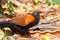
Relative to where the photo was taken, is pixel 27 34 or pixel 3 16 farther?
pixel 3 16

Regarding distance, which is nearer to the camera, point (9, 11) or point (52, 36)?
point (52, 36)

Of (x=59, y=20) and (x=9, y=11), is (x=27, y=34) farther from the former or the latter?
(x=9, y=11)

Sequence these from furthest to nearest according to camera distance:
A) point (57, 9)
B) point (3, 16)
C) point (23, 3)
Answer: point (23, 3)
point (57, 9)
point (3, 16)

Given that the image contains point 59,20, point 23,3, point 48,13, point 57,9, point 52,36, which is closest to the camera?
point 52,36

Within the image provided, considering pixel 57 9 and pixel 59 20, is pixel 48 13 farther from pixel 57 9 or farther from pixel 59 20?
pixel 59 20

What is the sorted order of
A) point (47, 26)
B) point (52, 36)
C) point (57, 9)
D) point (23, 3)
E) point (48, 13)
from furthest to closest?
1. point (23, 3)
2. point (57, 9)
3. point (48, 13)
4. point (47, 26)
5. point (52, 36)

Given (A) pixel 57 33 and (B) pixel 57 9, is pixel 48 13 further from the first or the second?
(A) pixel 57 33

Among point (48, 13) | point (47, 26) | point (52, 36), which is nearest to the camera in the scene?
point (52, 36)

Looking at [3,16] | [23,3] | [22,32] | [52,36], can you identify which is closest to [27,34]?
[22,32]

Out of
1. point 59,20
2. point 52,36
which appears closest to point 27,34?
point 52,36
